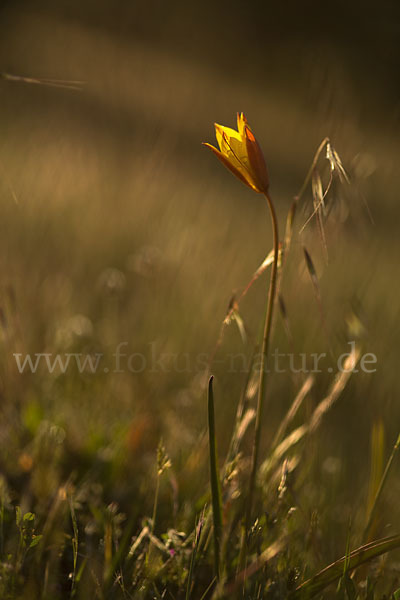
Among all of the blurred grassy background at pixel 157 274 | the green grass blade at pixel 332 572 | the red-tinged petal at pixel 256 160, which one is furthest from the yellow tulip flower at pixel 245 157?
the green grass blade at pixel 332 572

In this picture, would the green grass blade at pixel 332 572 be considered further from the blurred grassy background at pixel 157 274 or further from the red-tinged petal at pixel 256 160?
the red-tinged petal at pixel 256 160

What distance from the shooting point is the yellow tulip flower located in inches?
24.8

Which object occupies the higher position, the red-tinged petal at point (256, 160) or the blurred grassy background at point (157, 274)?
the red-tinged petal at point (256, 160)

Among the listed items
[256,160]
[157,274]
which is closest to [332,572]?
[256,160]

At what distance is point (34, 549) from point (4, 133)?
2.85 m

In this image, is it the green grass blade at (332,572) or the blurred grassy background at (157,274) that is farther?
the blurred grassy background at (157,274)

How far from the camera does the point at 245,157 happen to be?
0.65 metres

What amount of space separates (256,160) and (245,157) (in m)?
0.02

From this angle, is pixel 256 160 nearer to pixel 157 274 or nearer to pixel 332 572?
pixel 332 572

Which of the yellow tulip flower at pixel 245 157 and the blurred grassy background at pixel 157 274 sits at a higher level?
the yellow tulip flower at pixel 245 157

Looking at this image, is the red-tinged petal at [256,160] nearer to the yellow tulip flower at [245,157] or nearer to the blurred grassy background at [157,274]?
the yellow tulip flower at [245,157]

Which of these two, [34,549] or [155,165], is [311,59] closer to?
[155,165]

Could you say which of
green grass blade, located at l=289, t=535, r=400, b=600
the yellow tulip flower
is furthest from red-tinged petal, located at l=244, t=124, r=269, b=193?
green grass blade, located at l=289, t=535, r=400, b=600

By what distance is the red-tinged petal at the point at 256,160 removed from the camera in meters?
0.63
